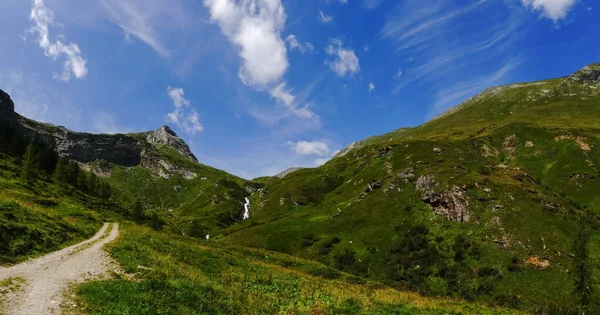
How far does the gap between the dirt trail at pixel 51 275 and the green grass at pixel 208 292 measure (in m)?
1.28

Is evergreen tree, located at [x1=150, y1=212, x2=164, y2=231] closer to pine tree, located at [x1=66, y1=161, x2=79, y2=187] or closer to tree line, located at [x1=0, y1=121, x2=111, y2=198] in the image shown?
tree line, located at [x1=0, y1=121, x2=111, y2=198]

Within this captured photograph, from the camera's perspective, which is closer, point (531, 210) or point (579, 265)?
point (579, 265)

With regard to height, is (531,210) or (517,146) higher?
(517,146)

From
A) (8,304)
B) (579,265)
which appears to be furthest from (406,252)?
(8,304)

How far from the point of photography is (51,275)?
2298 cm

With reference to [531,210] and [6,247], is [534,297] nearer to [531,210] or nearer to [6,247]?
[531,210]

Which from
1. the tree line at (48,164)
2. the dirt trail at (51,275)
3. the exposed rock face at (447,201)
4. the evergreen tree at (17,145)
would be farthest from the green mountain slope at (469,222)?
the evergreen tree at (17,145)

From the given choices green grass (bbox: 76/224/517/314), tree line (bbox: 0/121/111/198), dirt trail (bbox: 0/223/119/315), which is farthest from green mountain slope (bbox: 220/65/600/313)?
tree line (bbox: 0/121/111/198)

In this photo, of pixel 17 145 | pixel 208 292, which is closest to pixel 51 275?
pixel 208 292

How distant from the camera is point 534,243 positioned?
77.3m

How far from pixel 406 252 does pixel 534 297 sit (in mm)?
29752

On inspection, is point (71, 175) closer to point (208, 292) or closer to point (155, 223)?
point (155, 223)

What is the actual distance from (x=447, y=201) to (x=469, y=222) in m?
10.3

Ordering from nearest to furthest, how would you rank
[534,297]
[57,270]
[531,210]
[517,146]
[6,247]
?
[57,270], [6,247], [534,297], [531,210], [517,146]
